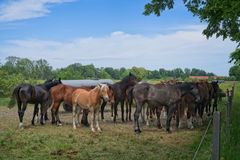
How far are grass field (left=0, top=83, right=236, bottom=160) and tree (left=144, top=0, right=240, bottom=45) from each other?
3925 millimetres

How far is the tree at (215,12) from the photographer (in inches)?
469

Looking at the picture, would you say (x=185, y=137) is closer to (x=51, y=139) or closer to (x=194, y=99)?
(x=194, y=99)

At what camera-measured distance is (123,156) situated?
985 cm

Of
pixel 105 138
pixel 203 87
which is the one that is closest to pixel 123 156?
pixel 105 138

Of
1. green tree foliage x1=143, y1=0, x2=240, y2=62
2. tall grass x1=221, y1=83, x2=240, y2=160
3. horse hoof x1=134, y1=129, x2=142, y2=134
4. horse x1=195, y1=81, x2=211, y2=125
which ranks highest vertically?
green tree foliage x1=143, y1=0, x2=240, y2=62

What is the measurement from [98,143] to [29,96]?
4817 millimetres

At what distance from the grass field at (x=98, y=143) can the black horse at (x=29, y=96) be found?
3.05 ft

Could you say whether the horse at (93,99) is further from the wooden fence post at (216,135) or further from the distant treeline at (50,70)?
the distant treeline at (50,70)

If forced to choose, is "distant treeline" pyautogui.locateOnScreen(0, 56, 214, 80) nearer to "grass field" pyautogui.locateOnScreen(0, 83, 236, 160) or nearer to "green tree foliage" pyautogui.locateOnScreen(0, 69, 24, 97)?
"green tree foliage" pyautogui.locateOnScreen(0, 69, 24, 97)

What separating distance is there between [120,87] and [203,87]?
3810 mm

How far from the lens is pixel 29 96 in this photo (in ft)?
50.0

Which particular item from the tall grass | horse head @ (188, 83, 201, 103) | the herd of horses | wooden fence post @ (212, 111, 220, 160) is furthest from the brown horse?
wooden fence post @ (212, 111, 220, 160)

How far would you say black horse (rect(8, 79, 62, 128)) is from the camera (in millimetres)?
15037

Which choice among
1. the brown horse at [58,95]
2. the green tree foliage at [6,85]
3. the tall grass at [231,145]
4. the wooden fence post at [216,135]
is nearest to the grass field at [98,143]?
the tall grass at [231,145]
